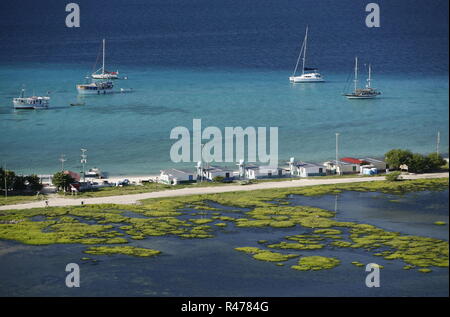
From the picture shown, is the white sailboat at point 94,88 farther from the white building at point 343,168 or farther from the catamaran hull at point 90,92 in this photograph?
the white building at point 343,168

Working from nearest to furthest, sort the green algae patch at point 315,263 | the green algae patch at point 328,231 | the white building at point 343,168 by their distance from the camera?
the green algae patch at point 315,263, the green algae patch at point 328,231, the white building at point 343,168

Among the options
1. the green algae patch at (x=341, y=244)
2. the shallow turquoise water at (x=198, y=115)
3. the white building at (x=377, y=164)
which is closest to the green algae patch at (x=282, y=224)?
the green algae patch at (x=341, y=244)

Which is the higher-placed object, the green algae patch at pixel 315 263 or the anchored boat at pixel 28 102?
the anchored boat at pixel 28 102

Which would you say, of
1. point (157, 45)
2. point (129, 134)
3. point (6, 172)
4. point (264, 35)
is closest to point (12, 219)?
point (6, 172)

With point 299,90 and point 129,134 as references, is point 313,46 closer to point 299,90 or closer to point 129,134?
point 299,90

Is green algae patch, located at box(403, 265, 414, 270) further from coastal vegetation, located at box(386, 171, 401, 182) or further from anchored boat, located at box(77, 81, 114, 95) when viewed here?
anchored boat, located at box(77, 81, 114, 95)

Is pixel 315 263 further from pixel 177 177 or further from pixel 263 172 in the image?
pixel 263 172
